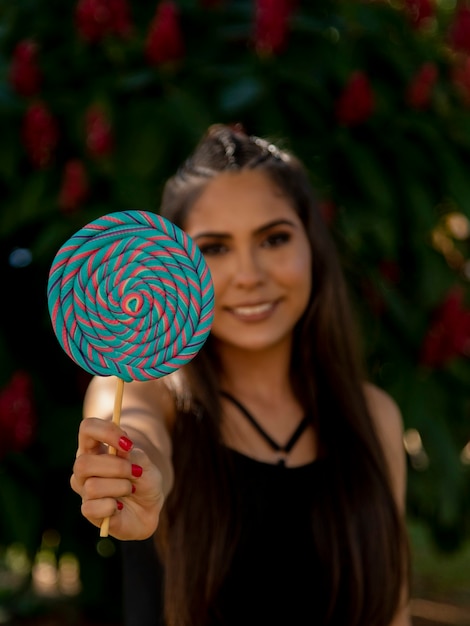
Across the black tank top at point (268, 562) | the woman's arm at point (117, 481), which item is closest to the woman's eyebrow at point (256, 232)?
the black tank top at point (268, 562)

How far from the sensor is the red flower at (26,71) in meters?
3.69

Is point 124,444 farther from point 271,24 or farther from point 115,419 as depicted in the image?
point 271,24

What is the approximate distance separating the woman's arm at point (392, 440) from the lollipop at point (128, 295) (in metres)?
1.19

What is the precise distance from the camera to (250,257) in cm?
292

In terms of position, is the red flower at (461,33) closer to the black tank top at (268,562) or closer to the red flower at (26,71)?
the red flower at (26,71)

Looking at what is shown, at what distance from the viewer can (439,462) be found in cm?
401

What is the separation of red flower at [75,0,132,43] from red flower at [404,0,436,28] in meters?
1.03

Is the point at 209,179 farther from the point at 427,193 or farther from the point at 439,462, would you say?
the point at 439,462

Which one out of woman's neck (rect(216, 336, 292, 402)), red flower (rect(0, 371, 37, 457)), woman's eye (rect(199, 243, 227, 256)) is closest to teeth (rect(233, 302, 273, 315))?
woman's eye (rect(199, 243, 227, 256))

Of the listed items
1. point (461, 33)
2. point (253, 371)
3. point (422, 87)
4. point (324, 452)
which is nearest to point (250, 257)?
point (253, 371)

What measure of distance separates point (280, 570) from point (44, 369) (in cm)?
132

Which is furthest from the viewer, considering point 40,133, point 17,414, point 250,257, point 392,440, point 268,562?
point 40,133

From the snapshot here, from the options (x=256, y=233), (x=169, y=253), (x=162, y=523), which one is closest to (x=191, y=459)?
(x=162, y=523)

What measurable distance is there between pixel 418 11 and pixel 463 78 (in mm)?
300
